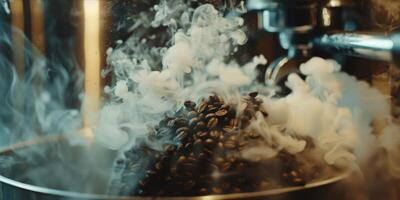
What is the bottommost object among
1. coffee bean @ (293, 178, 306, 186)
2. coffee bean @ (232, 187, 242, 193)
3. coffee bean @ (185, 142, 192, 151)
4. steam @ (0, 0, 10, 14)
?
coffee bean @ (232, 187, 242, 193)

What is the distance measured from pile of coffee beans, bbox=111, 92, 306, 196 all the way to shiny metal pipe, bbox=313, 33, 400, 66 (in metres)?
0.18

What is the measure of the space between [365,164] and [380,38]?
0.57 ft

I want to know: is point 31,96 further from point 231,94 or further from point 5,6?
point 231,94

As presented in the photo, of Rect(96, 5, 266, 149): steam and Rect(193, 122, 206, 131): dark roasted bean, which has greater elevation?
Rect(96, 5, 266, 149): steam

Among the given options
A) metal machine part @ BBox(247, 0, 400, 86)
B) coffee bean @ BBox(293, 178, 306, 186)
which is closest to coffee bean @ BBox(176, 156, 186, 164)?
coffee bean @ BBox(293, 178, 306, 186)

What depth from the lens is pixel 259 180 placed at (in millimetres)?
567

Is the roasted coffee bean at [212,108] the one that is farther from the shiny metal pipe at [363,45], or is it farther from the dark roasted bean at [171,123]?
the shiny metal pipe at [363,45]

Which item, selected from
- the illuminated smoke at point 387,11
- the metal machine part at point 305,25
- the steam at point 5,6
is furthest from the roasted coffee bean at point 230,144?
the steam at point 5,6

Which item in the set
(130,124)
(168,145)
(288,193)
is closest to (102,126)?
(130,124)

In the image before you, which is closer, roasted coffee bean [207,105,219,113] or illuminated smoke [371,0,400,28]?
roasted coffee bean [207,105,219,113]

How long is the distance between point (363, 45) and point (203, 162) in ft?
0.88

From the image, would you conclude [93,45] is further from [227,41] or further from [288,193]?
[288,193]

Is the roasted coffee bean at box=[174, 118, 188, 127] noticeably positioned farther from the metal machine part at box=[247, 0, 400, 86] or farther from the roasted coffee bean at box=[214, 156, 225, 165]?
the metal machine part at box=[247, 0, 400, 86]

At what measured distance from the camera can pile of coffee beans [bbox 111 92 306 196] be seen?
1.83ft
